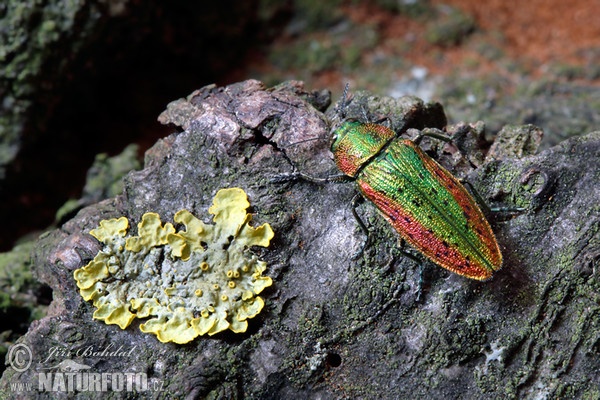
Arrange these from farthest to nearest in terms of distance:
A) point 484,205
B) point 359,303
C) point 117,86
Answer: point 117,86 → point 484,205 → point 359,303

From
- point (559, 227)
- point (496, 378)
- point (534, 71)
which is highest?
point (559, 227)

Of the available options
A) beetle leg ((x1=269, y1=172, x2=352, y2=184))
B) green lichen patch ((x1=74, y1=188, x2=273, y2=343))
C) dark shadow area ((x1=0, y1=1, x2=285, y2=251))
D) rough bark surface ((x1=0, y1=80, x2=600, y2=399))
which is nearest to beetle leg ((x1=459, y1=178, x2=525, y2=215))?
rough bark surface ((x1=0, y1=80, x2=600, y2=399))

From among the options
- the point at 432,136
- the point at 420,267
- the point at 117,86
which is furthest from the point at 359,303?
the point at 117,86

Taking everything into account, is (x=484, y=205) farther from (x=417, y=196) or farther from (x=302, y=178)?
(x=302, y=178)

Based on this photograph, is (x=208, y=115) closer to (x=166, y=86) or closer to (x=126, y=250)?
(x=126, y=250)

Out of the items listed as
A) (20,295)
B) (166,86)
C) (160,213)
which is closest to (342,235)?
(160,213)

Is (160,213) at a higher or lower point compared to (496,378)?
higher

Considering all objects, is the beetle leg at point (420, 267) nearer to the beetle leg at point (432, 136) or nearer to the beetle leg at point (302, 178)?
the beetle leg at point (302, 178)
